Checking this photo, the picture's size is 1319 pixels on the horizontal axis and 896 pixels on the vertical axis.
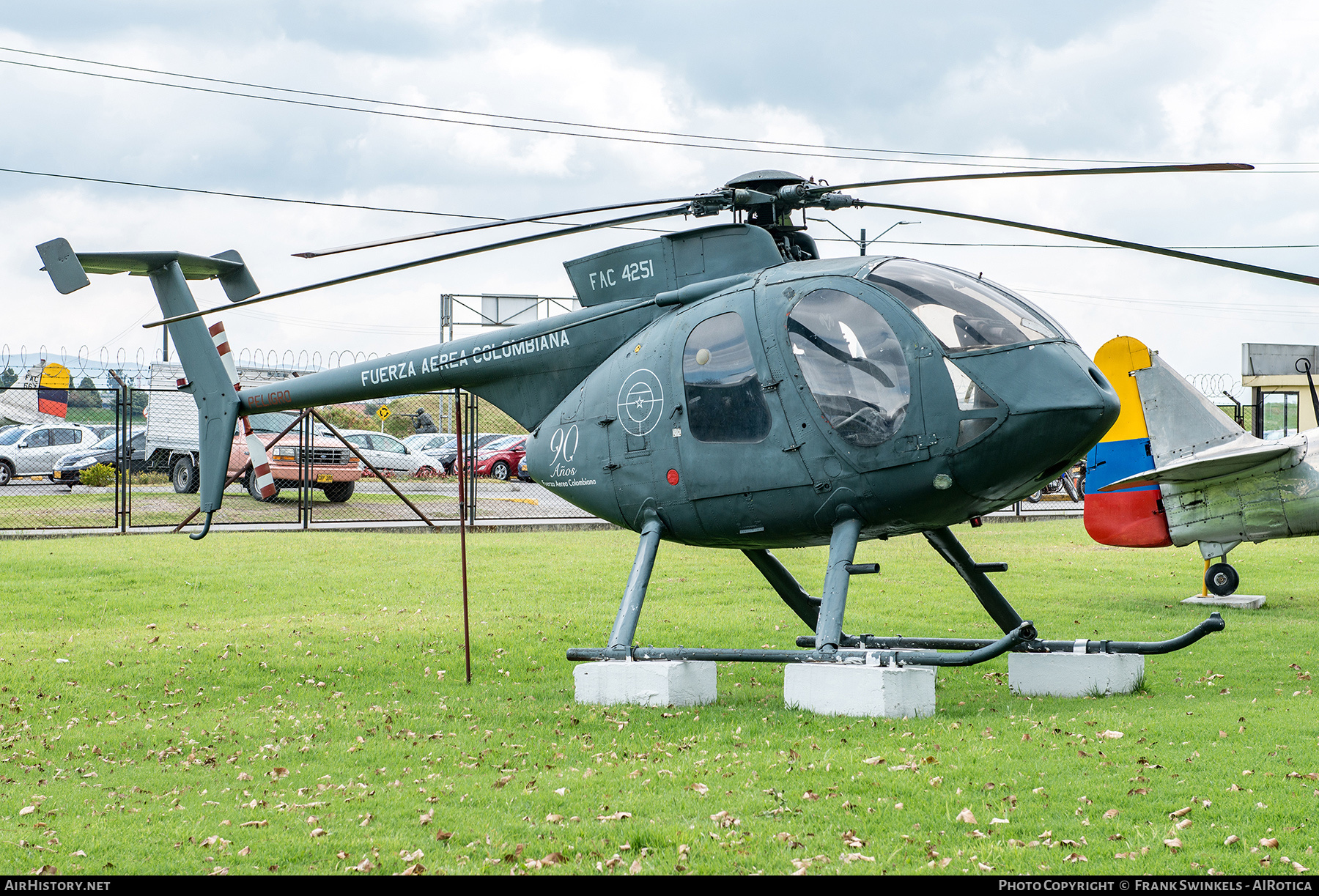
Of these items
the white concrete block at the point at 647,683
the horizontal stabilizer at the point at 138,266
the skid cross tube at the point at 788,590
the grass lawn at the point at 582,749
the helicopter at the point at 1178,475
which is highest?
the horizontal stabilizer at the point at 138,266

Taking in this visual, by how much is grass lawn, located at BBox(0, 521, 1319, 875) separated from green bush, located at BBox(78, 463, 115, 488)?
51.2ft

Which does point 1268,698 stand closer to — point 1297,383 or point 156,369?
point 156,369

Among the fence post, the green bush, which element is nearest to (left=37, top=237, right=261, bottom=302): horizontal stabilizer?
the fence post

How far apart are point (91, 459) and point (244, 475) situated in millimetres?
7641

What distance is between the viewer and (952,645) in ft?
29.5

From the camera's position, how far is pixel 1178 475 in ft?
43.8

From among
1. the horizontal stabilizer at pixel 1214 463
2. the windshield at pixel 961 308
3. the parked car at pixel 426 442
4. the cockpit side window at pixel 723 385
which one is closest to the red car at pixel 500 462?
the parked car at pixel 426 442

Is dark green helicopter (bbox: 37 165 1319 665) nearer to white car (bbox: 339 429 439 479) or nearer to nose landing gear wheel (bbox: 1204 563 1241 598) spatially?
nose landing gear wheel (bbox: 1204 563 1241 598)

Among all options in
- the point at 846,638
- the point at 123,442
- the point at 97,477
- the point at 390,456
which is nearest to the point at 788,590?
the point at 846,638

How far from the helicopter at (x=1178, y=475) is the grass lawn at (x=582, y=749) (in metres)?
0.93

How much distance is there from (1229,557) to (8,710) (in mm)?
17247

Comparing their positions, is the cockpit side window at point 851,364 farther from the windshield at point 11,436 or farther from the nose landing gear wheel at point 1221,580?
the windshield at point 11,436

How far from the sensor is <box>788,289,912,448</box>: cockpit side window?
25.0 feet

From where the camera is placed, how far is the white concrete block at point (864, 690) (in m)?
7.35
